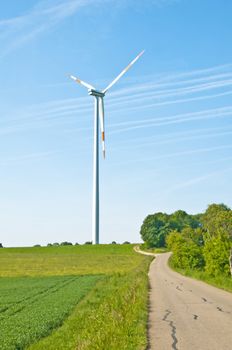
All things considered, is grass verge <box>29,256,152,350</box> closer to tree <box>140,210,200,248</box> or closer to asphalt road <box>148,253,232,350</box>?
asphalt road <box>148,253,232,350</box>

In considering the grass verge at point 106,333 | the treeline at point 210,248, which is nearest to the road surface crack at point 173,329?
the grass verge at point 106,333

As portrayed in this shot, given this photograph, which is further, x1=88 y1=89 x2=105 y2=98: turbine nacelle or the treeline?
x1=88 y1=89 x2=105 y2=98: turbine nacelle

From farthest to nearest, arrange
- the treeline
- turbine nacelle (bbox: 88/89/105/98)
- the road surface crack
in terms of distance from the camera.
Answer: turbine nacelle (bbox: 88/89/105/98) < the treeline < the road surface crack

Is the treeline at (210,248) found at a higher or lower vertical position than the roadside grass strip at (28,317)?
higher

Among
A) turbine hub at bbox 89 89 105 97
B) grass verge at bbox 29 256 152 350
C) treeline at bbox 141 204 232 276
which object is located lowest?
grass verge at bbox 29 256 152 350

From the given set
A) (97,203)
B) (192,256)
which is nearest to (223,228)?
(192,256)

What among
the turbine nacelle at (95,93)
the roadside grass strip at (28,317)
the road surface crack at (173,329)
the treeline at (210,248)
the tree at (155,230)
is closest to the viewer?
the road surface crack at (173,329)

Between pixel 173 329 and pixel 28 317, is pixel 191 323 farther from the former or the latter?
pixel 28 317

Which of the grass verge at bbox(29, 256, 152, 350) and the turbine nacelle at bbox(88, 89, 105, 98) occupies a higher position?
the turbine nacelle at bbox(88, 89, 105, 98)

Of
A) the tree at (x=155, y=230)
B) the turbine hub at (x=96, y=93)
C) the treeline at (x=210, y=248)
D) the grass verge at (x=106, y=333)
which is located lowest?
the grass verge at (x=106, y=333)

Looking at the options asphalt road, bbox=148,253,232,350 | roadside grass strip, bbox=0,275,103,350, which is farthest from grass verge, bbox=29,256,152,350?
roadside grass strip, bbox=0,275,103,350

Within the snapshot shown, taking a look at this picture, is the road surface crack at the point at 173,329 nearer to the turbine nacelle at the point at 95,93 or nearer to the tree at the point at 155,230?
the turbine nacelle at the point at 95,93

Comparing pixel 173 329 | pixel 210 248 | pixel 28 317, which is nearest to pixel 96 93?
pixel 210 248

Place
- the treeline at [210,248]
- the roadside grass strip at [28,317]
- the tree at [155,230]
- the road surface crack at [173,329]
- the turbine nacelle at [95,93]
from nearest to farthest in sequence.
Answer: the road surface crack at [173,329] → the roadside grass strip at [28,317] → the treeline at [210,248] → the turbine nacelle at [95,93] → the tree at [155,230]
